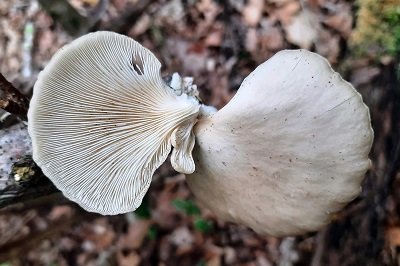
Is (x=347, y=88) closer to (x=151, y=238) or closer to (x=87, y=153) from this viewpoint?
(x=87, y=153)

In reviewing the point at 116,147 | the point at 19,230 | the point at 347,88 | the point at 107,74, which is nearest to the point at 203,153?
the point at 116,147

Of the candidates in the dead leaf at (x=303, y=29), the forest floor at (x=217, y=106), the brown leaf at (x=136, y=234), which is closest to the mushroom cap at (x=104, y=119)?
the forest floor at (x=217, y=106)

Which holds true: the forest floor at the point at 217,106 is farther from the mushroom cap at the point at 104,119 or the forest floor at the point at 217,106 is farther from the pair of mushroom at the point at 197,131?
the mushroom cap at the point at 104,119

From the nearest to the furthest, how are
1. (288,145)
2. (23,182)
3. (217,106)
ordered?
(288,145) < (23,182) < (217,106)

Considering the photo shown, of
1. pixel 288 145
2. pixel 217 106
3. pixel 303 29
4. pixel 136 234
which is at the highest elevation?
pixel 288 145

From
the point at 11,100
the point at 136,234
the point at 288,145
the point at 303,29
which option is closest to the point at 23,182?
the point at 11,100

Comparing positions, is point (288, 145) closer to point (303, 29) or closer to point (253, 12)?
point (303, 29)
